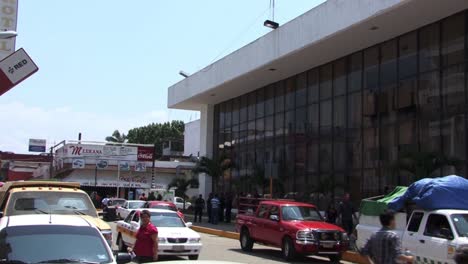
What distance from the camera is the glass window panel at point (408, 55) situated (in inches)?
973

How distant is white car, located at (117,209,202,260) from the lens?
1648 centimetres

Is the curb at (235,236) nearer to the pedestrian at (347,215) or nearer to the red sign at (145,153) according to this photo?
the pedestrian at (347,215)

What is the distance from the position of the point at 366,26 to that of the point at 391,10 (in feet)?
7.07

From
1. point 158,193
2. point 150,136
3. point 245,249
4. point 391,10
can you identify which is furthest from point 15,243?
point 150,136

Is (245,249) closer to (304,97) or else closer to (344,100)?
(344,100)

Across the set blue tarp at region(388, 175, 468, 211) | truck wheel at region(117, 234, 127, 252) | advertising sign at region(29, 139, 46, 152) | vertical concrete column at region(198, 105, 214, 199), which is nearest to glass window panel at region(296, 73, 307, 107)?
vertical concrete column at region(198, 105, 214, 199)

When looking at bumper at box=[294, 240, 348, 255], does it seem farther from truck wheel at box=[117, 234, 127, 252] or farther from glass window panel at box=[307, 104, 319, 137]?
glass window panel at box=[307, 104, 319, 137]

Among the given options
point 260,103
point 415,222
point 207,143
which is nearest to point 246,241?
point 415,222

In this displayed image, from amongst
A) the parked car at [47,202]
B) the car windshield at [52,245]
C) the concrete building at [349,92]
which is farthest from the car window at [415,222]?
the concrete building at [349,92]

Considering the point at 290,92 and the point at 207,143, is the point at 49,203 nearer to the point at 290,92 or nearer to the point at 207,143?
the point at 290,92

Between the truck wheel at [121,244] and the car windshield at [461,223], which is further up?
the car windshield at [461,223]

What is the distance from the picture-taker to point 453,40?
2275cm

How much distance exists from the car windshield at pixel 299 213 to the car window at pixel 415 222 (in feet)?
18.6

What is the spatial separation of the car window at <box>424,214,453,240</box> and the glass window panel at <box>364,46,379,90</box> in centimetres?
1468
